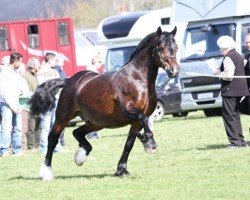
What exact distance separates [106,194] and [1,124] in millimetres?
7165

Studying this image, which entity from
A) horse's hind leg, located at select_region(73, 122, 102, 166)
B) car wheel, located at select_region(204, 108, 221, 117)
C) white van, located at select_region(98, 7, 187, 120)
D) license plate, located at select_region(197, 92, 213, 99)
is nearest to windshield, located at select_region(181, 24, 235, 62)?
license plate, located at select_region(197, 92, 213, 99)

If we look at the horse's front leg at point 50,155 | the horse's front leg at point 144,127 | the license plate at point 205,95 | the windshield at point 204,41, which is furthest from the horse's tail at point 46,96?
the license plate at point 205,95

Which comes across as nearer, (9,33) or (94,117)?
(94,117)

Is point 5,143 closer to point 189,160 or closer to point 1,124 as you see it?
point 1,124

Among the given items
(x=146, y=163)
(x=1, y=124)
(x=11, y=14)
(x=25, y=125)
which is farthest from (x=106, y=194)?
(x=11, y=14)

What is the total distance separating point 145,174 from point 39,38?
18.9m

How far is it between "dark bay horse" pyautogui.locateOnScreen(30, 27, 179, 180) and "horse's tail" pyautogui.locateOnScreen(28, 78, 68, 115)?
532 mm

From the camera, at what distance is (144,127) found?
1151cm

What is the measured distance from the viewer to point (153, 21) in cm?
2842

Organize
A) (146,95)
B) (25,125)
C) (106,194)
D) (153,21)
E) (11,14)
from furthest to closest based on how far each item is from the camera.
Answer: (11,14)
(153,21)
(25,125)
(146,95)
(106,194)

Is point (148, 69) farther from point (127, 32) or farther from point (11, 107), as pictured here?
point (127, 32)

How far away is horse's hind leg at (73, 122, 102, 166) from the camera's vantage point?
12.8 meters

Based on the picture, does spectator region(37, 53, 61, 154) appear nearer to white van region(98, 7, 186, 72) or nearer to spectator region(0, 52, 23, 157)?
spectator region(0, 52, 23, 157)

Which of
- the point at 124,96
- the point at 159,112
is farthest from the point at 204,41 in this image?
the point at 124,96
